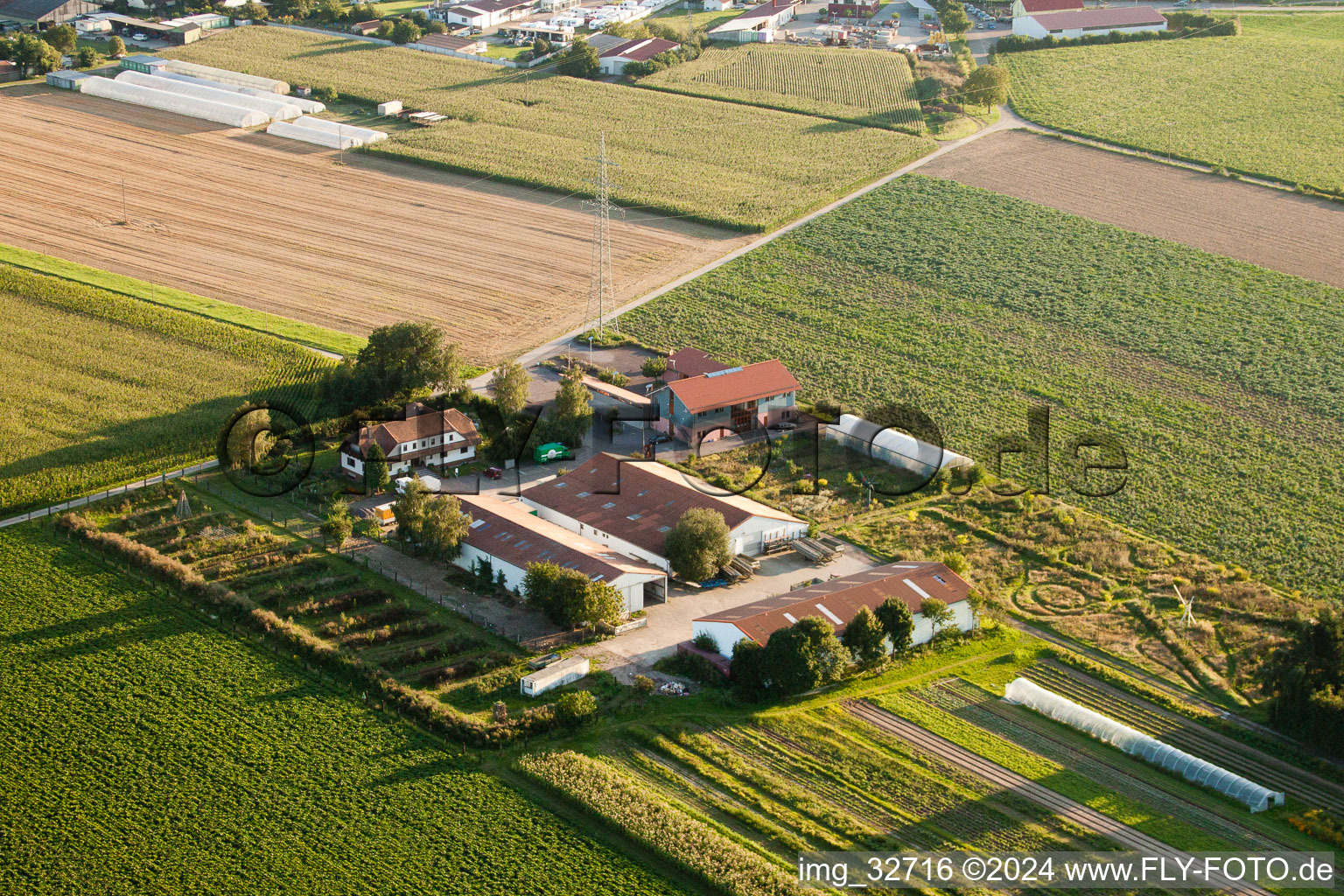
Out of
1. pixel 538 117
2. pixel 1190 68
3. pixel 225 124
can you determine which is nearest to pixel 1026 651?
pixel 538 117

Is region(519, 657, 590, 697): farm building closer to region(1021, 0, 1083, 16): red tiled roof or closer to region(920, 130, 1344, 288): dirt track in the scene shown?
region(920, 130, 1344, 288): dirt track

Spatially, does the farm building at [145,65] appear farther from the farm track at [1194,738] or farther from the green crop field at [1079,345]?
the farm track at [1194,738]

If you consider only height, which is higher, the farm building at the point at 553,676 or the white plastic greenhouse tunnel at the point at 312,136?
the white plastic greenhouse tunnel at the point at 312,136

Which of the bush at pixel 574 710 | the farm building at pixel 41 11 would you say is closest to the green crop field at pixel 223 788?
the bush at pixel 574 710

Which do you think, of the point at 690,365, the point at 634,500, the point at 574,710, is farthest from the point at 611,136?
the point at 574,710

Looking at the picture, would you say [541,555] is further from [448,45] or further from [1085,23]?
[1085,23]

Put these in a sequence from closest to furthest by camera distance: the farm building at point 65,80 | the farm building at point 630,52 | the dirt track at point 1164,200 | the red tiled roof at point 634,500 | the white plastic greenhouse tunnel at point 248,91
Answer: the red tiled roof at point 634,500 → the dirt track at point 1164,200 → the white plastic greenhouse tunnel at point 248,91 → the farm building at point 65,80 → the farm building at point 630,52

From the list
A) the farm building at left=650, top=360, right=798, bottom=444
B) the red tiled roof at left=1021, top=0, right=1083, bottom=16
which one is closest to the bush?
the farm building at left=650, top=360, right=798, bottom=444

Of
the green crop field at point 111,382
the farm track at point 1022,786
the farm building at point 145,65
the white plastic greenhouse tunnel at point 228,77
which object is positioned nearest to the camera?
the farm track at point 1022,786
